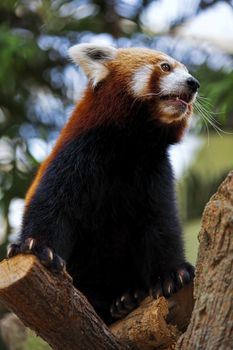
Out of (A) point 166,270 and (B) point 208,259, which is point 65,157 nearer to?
(A) point 166,270

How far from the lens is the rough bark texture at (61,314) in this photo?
2521mm

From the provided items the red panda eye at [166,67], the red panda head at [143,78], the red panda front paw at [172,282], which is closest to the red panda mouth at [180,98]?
the red panda head at [143,78]

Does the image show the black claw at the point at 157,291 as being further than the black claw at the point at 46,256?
Yes

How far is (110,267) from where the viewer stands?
3.37 m

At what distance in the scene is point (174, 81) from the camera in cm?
319

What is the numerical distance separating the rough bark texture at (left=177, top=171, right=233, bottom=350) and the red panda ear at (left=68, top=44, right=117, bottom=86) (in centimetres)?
124

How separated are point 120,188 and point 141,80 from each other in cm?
49

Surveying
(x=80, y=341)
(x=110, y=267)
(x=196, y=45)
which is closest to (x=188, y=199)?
(x=196, y=45)

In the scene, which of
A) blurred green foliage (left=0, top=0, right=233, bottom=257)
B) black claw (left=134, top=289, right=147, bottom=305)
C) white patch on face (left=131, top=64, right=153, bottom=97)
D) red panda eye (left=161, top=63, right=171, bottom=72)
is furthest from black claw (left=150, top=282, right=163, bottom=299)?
blurred green foliage (left=0, top=0, right=233, bottom=257)

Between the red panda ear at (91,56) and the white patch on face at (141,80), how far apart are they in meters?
0.21

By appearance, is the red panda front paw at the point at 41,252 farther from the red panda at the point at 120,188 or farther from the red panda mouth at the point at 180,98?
the red panda mouth at the point at 180,98

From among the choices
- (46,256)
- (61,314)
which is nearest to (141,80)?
(46,256)

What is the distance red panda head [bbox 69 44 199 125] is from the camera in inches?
125

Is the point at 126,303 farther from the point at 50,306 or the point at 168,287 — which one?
the point at 50,306
